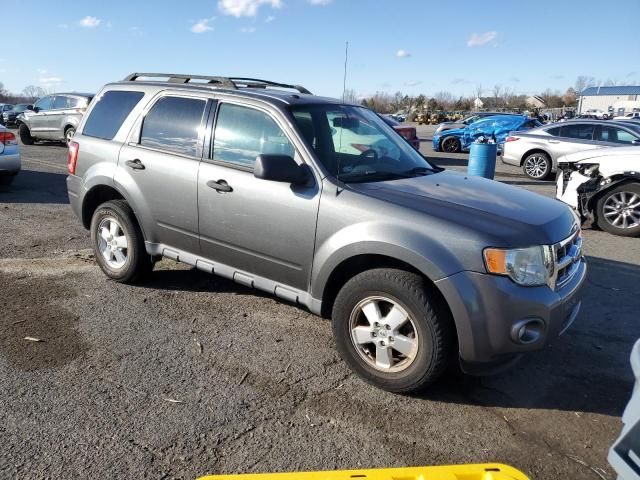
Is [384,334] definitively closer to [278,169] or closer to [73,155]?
[278,169]

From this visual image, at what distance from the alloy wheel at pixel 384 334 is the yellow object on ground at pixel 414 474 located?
0.81 meters

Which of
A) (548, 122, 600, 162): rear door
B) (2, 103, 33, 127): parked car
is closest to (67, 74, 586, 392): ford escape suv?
(548, 122, 600, 162): rear door

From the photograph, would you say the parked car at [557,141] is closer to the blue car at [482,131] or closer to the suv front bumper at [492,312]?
the blue car at [482,131]

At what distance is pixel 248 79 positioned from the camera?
16.5 feet

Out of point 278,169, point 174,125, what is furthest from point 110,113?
point 278,169

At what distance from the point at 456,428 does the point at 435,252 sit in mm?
1007

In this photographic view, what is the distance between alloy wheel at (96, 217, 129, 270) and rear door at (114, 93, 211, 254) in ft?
1.36

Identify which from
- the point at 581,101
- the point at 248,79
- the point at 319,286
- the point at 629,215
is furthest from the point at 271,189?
the point at 581,101

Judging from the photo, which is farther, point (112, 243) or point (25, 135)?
A: point (25, 135)

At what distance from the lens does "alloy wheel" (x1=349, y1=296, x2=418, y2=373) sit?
10.6 feet

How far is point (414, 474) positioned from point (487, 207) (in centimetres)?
171

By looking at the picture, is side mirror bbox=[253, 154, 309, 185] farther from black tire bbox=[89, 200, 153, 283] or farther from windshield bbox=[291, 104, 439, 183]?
black tire bbox=[89, 200, 153, 283]

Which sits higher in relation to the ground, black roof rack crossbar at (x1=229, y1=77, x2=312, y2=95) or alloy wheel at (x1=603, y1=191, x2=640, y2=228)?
black roof rack crossbar at (x1=229, y1=77, x2=312, y2=95)

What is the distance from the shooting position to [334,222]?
3455mm
